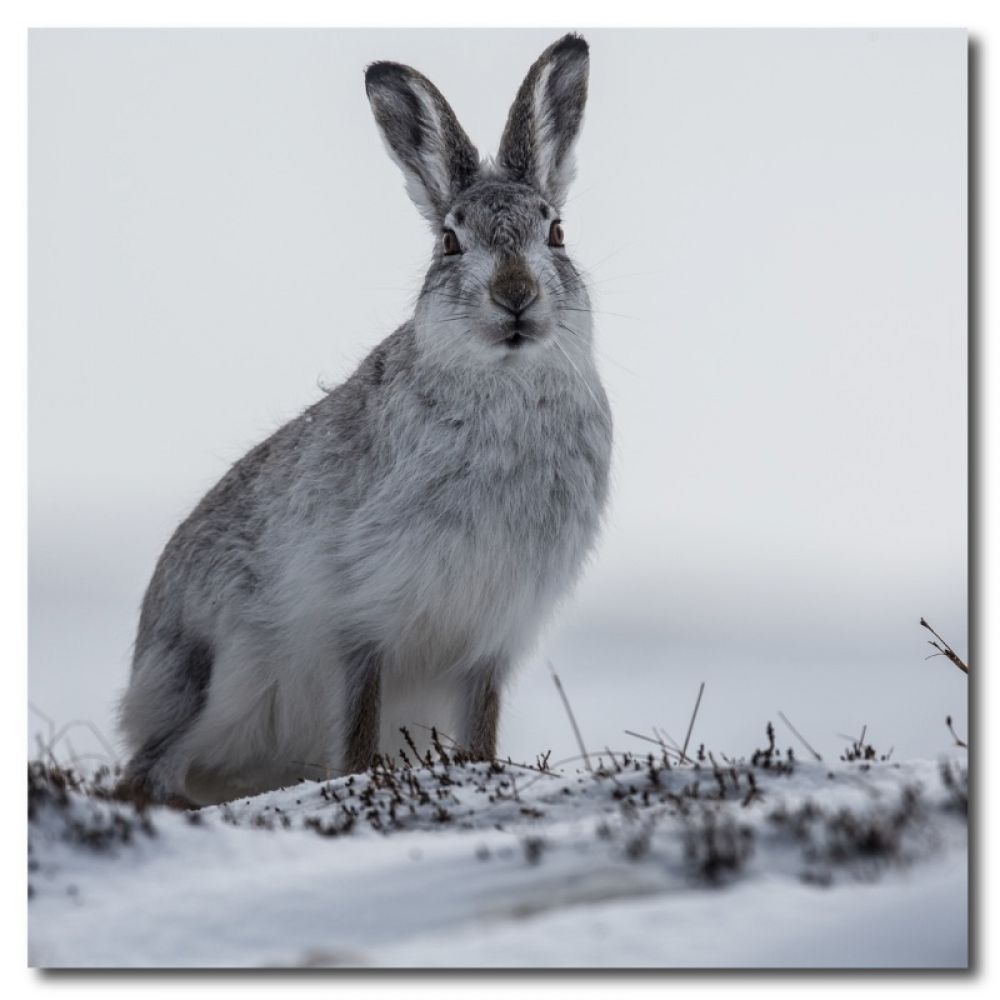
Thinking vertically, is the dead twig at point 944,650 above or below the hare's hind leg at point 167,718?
above

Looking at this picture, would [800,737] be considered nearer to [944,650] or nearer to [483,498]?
[944,650]

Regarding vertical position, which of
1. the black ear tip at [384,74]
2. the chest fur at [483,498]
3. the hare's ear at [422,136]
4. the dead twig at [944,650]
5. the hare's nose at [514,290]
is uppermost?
the black ear tip at [384,74]

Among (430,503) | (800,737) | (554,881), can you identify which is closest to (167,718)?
(430,503)

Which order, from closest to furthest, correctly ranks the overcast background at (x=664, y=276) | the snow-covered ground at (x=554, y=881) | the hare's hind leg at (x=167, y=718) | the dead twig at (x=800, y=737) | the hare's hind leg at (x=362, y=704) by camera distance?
1. the snow-covered ground at (x=554, y=881)
2. the dead twig at (x=800, y=737)
3. the overcast background at (x=664, y=276)
4. the hare's hind leg at (x=362, y=704)
5. the hare's hind leg at (x=167, y=718)

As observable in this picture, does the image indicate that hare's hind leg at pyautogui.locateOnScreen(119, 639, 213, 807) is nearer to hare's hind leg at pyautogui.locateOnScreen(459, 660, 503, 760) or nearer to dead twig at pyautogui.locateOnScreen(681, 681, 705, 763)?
hare's hind leg at pyautogui.locateOnScreen(459, 660, 503, 760)

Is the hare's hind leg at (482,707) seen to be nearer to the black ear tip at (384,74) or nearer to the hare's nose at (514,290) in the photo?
the hare's nose at (514,290)

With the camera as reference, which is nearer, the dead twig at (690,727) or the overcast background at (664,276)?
the dead twig at (690,727)

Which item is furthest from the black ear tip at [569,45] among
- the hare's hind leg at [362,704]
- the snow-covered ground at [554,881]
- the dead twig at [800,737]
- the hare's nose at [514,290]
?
the snow-covered ground at [554,881]

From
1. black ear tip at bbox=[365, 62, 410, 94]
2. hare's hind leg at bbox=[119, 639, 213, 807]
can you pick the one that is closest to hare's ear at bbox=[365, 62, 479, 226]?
black ear tip at bbox=[365, 62, 410, 94]
